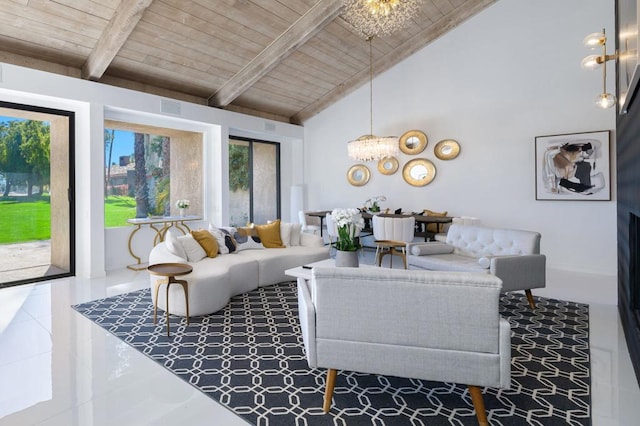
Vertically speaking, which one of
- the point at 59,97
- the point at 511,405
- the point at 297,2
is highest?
the point at 297,2

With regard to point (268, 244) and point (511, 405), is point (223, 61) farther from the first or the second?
point (511, 405)

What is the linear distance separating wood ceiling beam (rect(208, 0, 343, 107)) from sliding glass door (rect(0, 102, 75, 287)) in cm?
259

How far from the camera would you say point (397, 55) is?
7.27 meters

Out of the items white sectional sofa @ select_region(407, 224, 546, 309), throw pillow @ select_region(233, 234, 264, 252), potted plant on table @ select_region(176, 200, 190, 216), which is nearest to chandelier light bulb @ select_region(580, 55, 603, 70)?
white sectional sofa @ select_region(407, 224, 546, 309)

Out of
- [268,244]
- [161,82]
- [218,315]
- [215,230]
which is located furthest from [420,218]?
[161,82]

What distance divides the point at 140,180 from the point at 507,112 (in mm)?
6542

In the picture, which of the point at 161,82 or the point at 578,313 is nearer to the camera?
the point at 578,313

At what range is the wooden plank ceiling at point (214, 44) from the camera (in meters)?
4.41

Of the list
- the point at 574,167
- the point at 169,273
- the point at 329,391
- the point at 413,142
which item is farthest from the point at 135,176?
the point at 574,167

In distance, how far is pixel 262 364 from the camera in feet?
8.68

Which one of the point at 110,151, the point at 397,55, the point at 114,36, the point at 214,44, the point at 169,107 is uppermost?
the point at 397,55

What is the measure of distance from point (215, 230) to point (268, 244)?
84cm

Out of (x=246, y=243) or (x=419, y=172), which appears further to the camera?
(x=419, y=172)

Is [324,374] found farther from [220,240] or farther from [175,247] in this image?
[220,240]
